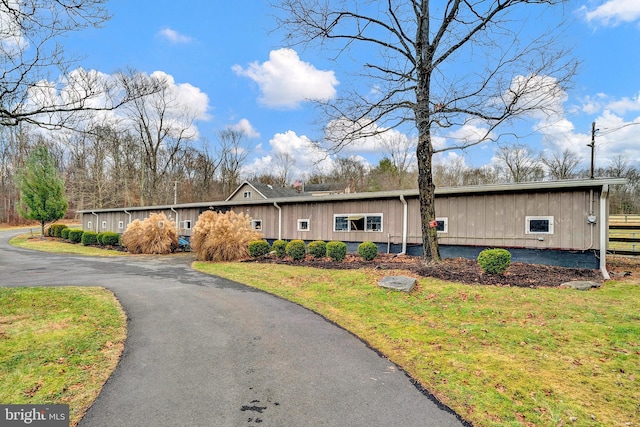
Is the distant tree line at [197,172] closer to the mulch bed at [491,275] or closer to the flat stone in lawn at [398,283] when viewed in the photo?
the mulch bed at [491,275]

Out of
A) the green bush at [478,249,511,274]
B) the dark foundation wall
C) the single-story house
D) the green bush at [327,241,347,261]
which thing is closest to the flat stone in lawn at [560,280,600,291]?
the green bush at [478,249,511,274]

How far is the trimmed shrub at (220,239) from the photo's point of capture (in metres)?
12.7

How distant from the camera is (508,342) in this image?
426 cm

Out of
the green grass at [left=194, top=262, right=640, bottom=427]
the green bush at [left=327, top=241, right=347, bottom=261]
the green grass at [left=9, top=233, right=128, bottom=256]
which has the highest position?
the green bush at [left=327, top=241, right=347, bottom=261]

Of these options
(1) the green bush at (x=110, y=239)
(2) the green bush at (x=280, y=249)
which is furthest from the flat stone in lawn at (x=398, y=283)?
(1) the green bush at (x=110, y=239)

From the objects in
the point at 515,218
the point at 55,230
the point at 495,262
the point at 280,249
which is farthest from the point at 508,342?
the point at 55,230

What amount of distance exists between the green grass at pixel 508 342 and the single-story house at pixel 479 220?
222cm

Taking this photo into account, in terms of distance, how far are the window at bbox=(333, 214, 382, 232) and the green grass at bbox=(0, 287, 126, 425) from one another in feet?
29.2

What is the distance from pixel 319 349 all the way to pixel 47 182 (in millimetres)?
30994

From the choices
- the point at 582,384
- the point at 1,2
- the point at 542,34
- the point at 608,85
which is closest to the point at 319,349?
the point at 582,384

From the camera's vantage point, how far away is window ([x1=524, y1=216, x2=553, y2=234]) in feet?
30.9

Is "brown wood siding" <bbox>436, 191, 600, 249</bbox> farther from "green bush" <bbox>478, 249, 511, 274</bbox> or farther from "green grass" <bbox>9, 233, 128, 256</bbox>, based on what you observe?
"green grass" <bbox>9, 233, 128, 256</bbox>

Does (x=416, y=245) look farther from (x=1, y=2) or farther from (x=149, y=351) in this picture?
(x=1, y=2)

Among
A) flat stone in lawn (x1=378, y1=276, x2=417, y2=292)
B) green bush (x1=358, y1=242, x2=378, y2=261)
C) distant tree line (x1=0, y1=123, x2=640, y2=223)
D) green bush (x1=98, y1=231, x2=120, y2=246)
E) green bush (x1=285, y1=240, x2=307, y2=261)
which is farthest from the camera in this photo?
distant tree line (x1=0, y1=123, x2=640, y2=223)
